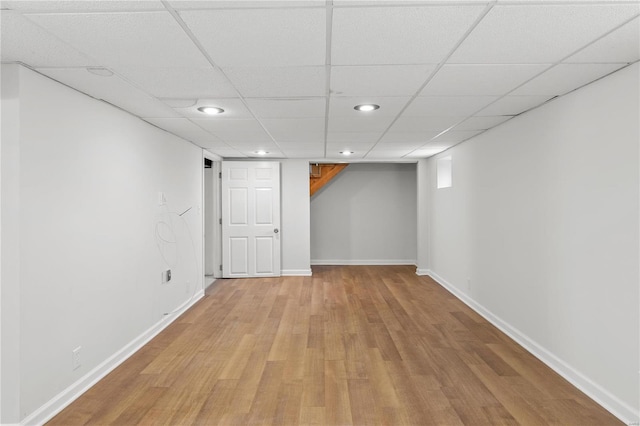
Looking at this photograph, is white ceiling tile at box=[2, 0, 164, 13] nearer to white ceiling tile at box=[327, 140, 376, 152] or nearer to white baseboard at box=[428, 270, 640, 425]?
white baseboard at box=[428, 270, 640, 425]

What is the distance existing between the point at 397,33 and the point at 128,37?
1.30 m

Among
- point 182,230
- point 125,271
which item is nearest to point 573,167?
point 125,271

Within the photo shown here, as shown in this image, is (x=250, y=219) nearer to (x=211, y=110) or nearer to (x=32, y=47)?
(x=211, y=110)

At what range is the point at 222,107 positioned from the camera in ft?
10.1

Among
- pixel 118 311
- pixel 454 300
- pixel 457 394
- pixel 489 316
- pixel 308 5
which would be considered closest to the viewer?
pixel 308 5

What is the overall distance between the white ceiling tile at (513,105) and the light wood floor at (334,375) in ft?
6.99

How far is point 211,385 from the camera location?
2.70 metres

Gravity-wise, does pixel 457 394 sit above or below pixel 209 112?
below

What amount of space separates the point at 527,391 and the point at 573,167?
1646mm

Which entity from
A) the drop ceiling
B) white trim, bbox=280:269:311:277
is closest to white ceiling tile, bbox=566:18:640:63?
the drop ceiling

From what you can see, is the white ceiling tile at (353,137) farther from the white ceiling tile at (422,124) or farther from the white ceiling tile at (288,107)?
the white ceiling tile at (288,107)

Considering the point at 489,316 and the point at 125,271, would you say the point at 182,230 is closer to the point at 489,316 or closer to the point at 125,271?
the point at 125,271

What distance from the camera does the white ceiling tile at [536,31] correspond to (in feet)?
5.12

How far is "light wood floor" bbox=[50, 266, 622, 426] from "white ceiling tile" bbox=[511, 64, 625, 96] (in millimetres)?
2134
